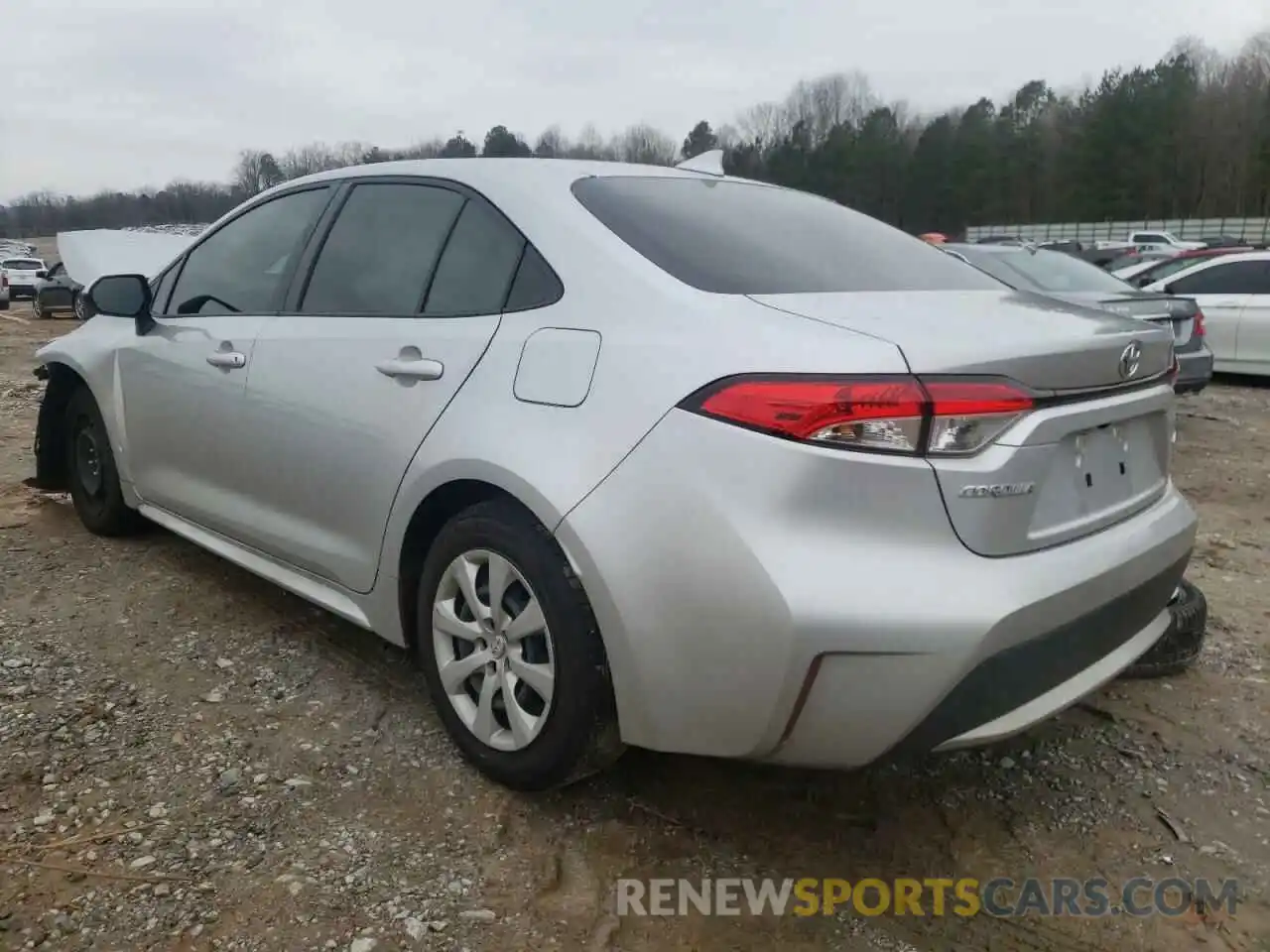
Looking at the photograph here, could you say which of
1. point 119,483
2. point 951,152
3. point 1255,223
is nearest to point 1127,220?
point 1255,223

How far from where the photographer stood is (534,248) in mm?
2391

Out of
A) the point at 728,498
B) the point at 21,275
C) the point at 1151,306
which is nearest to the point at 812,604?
the point at 728,498

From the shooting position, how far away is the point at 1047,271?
7367 mm

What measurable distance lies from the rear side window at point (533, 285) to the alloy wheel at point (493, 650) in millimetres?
593

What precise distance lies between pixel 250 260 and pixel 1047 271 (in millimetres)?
5934

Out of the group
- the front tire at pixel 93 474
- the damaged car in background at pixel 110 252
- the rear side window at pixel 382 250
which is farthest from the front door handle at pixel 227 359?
the damaged car in background at pixel 110 252

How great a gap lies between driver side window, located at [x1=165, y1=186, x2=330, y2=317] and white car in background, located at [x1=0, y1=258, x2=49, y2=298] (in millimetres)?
28984

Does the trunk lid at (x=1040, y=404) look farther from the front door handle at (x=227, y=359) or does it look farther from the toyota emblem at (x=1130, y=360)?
the front door handle at (x=227, y=359)

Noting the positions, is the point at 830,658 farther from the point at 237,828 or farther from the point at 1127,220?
the point at 1127,220

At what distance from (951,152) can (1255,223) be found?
17416 mm

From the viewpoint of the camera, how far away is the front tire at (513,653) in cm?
212

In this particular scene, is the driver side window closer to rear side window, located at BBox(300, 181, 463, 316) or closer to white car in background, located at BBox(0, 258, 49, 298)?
rear side window, located at BBox(300, 181, 463, 316)

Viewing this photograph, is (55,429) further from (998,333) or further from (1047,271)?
(1047,271)

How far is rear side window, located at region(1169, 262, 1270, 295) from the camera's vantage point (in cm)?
958
